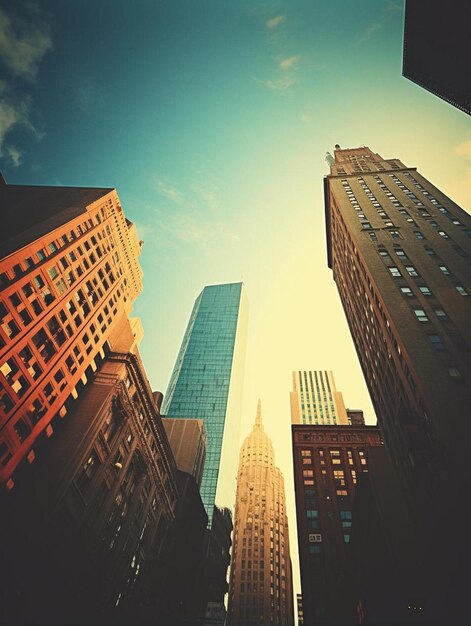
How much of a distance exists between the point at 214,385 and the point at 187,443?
42906mm

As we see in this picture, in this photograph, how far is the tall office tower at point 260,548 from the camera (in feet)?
312

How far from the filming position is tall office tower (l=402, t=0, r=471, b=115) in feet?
113

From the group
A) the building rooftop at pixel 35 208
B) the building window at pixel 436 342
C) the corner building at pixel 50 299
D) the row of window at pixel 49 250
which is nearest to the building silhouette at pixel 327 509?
the building window at pixel 436 342

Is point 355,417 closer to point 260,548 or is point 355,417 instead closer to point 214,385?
point 214,385

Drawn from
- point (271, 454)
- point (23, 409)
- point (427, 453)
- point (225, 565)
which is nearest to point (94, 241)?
point (23, 409)

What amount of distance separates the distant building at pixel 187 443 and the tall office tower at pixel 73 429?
13.6 metres

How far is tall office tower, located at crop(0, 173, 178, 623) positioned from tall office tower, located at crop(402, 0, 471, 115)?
49.3m

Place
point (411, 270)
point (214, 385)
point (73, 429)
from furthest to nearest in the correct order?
point (214, 385)
point (411, 270)
point (73, 429)

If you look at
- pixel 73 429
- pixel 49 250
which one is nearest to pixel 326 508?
pixel 73 429

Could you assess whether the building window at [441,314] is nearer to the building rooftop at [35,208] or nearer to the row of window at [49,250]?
the row of window at [49,250]

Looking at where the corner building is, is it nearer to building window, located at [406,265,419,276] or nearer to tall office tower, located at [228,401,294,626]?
building window, located at [406,265,419,276]

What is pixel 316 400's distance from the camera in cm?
13425

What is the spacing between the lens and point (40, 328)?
119 ft

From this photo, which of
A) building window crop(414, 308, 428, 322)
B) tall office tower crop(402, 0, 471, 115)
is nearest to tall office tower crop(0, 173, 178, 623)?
building window crop(414, 308, 428, 322)
